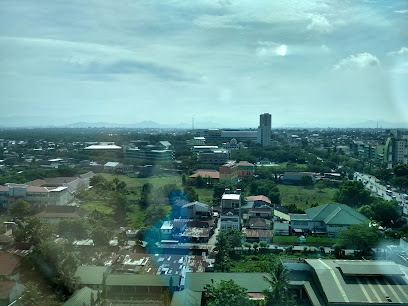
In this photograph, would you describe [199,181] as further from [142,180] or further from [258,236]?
[258,236]

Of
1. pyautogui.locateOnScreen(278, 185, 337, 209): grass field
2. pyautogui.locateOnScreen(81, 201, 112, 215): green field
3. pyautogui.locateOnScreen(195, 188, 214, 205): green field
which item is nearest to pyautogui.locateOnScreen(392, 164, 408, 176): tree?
pyautogui.locateOnScreen(278, 185, 337, 209): grass field

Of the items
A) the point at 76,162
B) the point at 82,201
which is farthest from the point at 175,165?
the point at 82,201

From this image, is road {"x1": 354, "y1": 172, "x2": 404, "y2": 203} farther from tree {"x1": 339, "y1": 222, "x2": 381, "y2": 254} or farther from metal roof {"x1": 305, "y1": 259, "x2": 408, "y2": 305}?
metal roof {"x1": 305, "y1": 259, "x2": 408, "y2": 305}

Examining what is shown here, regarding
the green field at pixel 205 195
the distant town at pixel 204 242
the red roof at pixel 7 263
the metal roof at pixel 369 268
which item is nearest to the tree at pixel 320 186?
the distant town at pixel 204 242

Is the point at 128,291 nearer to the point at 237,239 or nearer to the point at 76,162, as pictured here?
the point at 237,239

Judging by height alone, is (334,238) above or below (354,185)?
below
